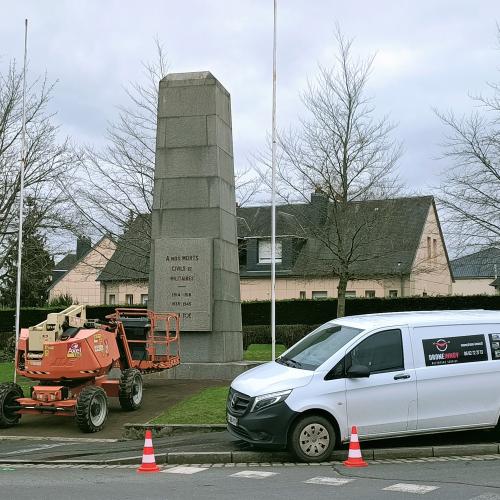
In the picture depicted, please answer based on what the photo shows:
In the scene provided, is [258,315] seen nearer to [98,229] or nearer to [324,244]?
[324,244]

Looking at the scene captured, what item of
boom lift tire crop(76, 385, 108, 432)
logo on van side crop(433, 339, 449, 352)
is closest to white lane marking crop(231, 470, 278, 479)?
logo on van side crop(433, 339, 449, 352)

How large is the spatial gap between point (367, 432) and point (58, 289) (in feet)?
172

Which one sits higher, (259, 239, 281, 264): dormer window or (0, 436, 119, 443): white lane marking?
(259, 239, 281, 264): dormer window

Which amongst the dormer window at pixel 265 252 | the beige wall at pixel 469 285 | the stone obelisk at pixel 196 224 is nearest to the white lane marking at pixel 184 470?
the stone obelisk at pixel 196 224

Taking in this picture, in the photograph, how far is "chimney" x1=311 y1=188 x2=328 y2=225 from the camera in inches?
1087

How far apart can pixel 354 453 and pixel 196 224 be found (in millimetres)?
9491

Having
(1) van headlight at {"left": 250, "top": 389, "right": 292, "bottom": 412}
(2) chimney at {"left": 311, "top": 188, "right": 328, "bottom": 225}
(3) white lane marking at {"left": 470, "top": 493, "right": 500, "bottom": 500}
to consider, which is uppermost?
(2) chimney at {"left": 311, "top": 188, "right": 328, "bottom": 225}

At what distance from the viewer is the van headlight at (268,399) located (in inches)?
350

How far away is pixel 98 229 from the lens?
26.0 metres

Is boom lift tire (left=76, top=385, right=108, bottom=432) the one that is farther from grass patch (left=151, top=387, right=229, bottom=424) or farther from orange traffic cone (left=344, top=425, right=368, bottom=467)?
orange traffic cone (left=344, top=425, right=368, bottom=467)

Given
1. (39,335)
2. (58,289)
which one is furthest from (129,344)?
(58,289)

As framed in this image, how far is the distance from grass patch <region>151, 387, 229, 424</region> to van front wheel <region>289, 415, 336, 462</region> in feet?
8.50

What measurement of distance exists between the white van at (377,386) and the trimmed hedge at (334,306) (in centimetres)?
2194

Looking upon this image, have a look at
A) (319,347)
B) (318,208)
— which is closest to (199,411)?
(319,347)
